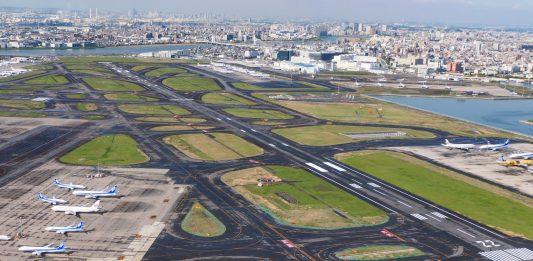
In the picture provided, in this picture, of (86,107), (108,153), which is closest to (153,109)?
(86,107)

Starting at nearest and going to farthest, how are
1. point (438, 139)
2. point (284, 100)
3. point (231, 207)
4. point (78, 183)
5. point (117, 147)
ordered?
point (231, 207) < point (78, 183) < point (117, 147) < point (438, 139) < point (284, 100)

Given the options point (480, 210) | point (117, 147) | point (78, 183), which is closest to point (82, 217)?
point (78, 183)

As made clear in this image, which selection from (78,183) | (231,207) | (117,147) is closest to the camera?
(231,207)

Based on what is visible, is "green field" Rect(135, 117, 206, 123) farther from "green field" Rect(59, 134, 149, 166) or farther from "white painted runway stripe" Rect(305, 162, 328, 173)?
"white painted runway stripe" Rect(305, 162, 328, 173)

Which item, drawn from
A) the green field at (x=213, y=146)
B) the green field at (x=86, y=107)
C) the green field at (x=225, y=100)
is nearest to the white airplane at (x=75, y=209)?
the green field at (x=213, y=146)

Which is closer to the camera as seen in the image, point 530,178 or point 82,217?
point 82,217

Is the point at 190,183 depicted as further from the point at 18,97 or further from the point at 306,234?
the point at 18,97
